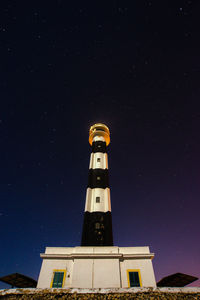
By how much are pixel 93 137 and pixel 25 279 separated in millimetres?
22257

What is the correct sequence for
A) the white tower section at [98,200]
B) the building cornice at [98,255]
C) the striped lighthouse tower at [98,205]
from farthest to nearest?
the white tower section at [98,200]
the striped lighthouse tower at [98,205]
the building cornice at [98,255]

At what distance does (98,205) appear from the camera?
1942cm

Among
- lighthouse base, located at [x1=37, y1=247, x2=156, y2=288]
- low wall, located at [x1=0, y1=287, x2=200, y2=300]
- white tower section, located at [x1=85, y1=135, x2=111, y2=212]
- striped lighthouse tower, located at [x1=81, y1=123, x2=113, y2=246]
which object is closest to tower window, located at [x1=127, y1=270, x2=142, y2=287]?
lighthouse base, located at [x1=37, y1=247, x2=156, y2=288]

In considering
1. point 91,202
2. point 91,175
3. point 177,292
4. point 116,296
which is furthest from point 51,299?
point 91,175

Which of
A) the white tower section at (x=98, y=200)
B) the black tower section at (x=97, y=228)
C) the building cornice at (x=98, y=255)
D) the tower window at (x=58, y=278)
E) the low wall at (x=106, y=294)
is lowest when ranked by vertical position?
the low wall at (x=106, y=294)

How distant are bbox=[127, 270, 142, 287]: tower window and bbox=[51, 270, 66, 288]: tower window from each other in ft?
18.6

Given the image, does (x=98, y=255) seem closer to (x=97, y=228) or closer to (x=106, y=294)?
(x=97, y=228)

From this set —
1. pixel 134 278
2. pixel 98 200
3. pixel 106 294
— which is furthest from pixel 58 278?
pixel 106 294

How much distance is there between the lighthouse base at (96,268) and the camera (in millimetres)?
12627

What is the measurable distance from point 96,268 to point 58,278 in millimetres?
3383

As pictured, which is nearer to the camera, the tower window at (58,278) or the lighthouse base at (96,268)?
the lighthouse base at (96,268)

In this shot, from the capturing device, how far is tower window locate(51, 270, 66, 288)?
42.4ft

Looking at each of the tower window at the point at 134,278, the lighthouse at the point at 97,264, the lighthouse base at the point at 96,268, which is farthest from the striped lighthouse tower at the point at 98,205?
the tower window at the point at 134,278

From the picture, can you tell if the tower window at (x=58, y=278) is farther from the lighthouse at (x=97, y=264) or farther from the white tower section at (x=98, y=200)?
the white tower section at (x=98, y=200)
